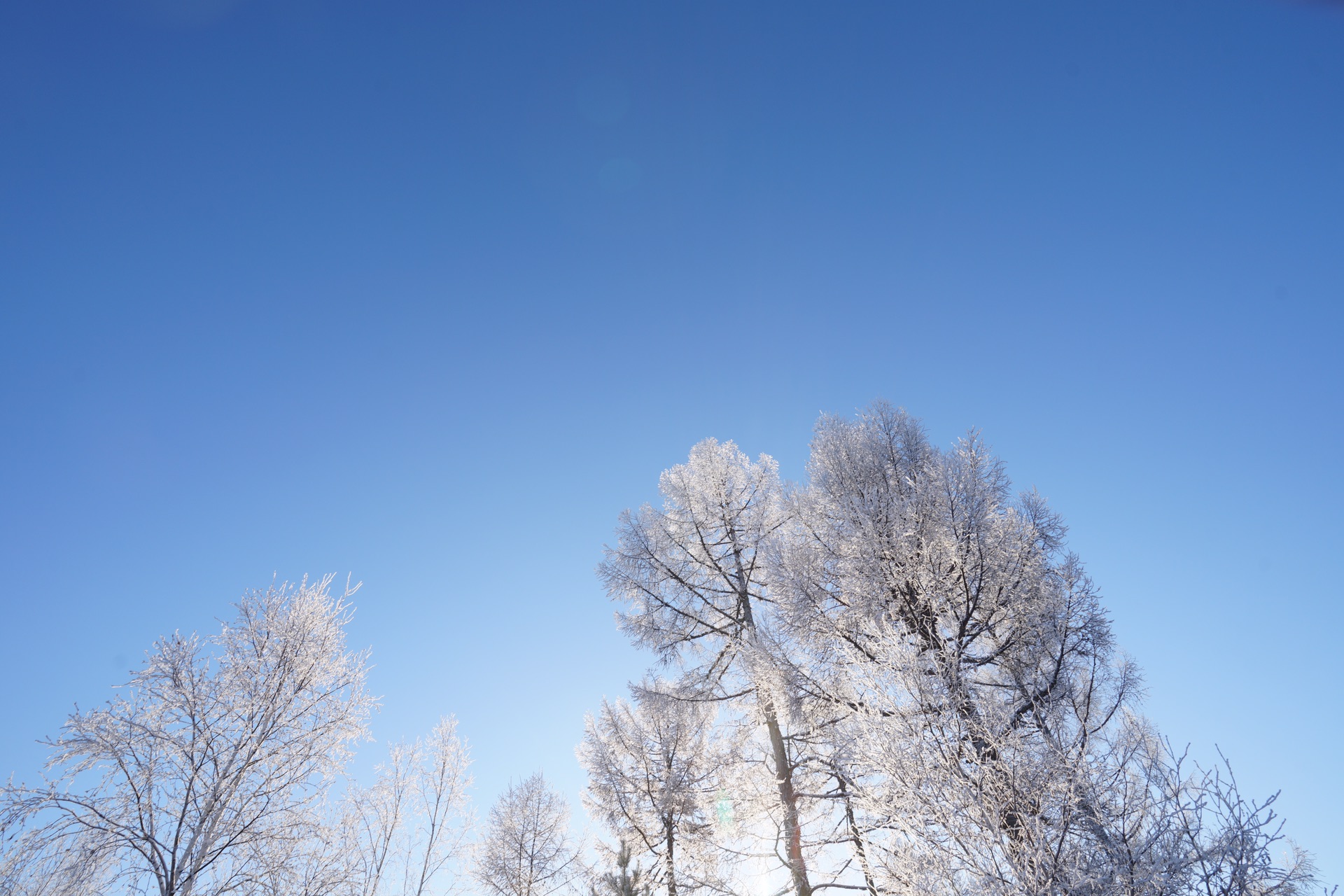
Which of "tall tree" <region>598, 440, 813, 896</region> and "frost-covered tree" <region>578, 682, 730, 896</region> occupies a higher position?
"tall tree" <region>598, 440, 813, 896</region>

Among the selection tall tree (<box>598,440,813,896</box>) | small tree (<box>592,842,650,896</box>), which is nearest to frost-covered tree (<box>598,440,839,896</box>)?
tall tree (<box>598,440,813,896</box>)

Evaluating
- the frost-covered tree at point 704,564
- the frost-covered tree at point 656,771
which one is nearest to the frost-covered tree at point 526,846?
the frost-covered tree at point 656,771

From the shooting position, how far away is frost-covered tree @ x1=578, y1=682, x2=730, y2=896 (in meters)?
9.33

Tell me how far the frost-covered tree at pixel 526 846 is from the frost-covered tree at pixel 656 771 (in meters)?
1.52

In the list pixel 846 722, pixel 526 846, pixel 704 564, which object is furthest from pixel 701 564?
pixel 526 846

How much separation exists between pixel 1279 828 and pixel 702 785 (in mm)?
8346

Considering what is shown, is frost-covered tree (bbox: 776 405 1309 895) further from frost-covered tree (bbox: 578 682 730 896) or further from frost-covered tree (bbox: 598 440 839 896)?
frost-covered tree (bbox: 578 682 730 896)

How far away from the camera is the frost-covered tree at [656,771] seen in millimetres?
9328

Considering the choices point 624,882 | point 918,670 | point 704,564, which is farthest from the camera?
point 704,564

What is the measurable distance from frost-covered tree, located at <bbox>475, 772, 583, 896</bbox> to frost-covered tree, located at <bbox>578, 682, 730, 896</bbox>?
4.97ft

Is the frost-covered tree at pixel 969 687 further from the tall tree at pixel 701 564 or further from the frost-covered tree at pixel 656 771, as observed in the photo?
the frost-covered tree at pixel 656 771

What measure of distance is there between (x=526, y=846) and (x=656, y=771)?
4.31m

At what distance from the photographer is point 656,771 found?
1061 cm

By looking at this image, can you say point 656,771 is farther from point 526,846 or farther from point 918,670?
point 918,670
